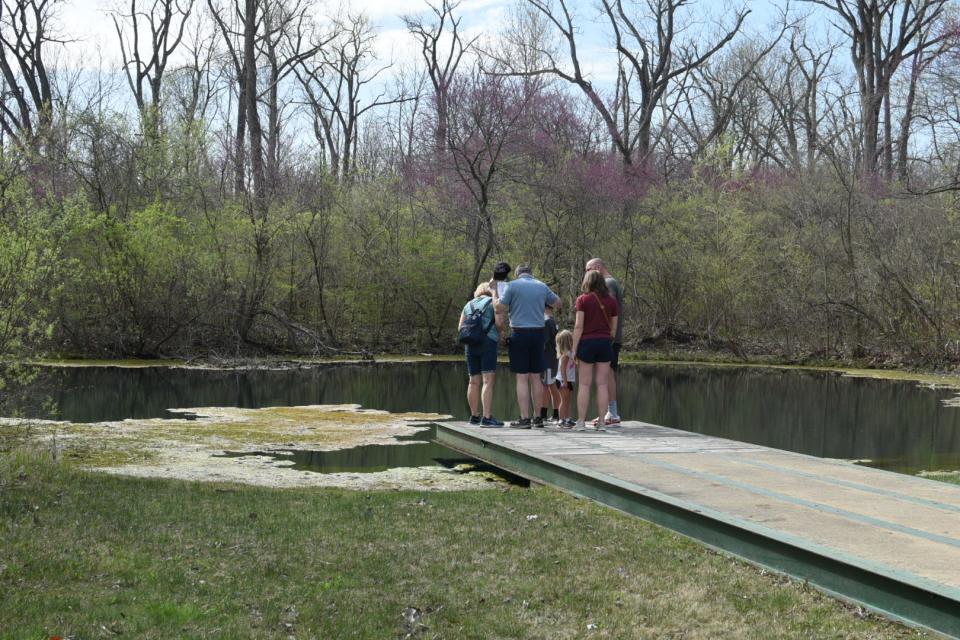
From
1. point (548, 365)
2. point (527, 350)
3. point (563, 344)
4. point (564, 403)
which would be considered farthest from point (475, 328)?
point (564, 403)

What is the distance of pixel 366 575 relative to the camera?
5.68 m

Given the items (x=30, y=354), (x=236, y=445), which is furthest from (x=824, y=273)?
(x=30, y=354)

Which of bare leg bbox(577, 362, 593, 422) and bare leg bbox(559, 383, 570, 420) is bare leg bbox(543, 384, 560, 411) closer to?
bare leg bbox(559, 383, 570, 420)

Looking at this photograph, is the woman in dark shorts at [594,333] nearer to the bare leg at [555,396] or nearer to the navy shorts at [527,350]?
the navy shorts at [527,350]

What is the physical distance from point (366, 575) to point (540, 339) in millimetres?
5268

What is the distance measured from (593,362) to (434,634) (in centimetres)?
599

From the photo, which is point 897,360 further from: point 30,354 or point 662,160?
point 30,354

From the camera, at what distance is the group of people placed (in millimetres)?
10445

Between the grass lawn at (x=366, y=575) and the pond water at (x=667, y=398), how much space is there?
4437mm

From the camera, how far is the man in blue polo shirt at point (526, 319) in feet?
34.6

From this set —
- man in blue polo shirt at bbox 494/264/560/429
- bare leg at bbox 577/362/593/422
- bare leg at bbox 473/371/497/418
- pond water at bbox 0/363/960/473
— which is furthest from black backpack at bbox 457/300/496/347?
pond water at bbox 0/363/960/473

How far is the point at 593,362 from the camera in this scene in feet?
34.6

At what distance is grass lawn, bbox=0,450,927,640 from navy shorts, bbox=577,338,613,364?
3023mm

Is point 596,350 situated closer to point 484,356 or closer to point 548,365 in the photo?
point 548,365
